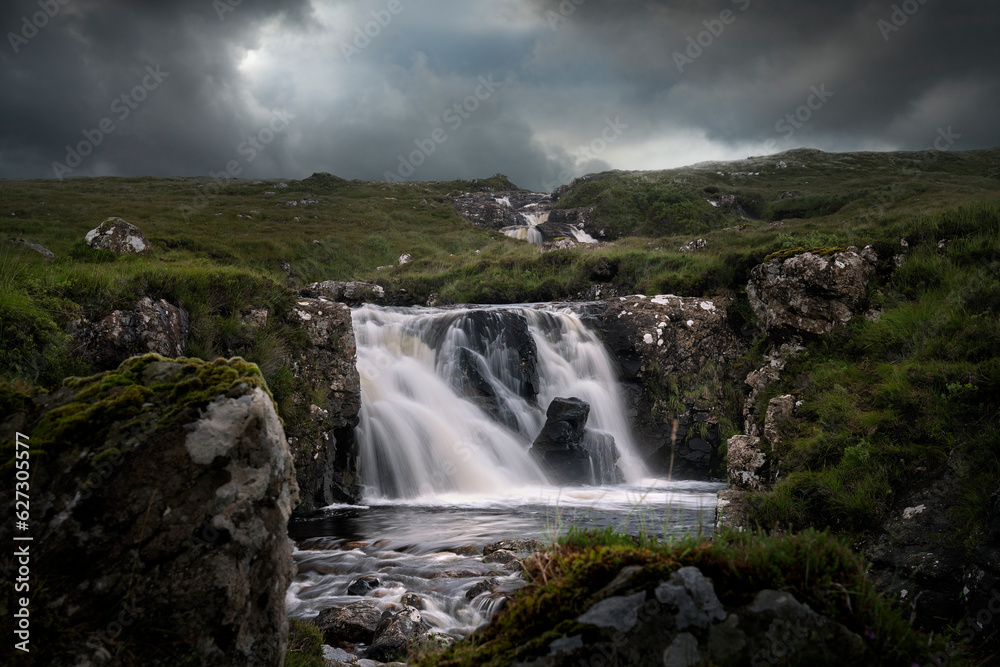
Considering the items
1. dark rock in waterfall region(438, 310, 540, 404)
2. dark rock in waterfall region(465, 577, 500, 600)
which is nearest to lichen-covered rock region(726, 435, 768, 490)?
dark rock in waterfall region(465, 577, 500, 600)

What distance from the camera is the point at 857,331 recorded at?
10258 mm

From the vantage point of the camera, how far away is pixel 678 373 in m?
14.9

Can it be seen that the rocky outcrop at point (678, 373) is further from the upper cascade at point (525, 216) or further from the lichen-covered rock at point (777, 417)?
the upper cascade at point (525, 216)

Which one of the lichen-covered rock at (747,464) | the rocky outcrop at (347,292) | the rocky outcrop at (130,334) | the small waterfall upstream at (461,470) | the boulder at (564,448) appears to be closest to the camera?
the small waterfall upstream at (461,470)

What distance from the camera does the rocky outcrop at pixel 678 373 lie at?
14.0m

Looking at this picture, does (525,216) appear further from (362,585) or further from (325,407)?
(362,585)

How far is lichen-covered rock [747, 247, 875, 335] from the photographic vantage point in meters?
10.8

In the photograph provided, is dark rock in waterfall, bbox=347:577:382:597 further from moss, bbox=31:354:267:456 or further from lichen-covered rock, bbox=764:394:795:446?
lichen-covered rock, bbox=764:394:795:446

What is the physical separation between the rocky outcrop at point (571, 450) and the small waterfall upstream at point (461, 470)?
14 centimetres

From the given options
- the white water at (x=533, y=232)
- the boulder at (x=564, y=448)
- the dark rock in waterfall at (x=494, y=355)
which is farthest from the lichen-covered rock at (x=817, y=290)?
the white water at (x=533, y=232)

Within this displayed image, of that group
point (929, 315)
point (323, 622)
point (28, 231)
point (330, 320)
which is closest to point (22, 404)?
point (323, 622)

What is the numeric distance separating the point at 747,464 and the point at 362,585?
21.6 feet

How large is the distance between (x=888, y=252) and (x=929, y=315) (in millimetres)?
3285

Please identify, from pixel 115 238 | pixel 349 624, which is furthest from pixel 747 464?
pixel 115 238
